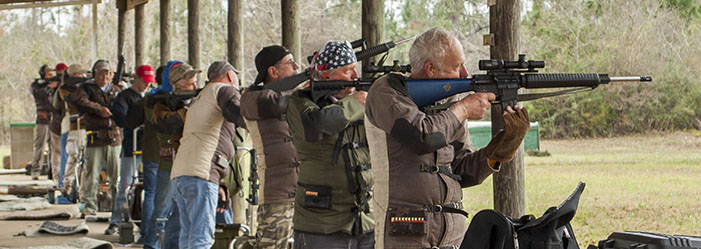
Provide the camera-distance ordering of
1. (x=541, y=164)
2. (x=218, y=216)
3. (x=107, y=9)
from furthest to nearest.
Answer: (x=107, y=9)
(x=541, y=164)
(x=218, y=216)

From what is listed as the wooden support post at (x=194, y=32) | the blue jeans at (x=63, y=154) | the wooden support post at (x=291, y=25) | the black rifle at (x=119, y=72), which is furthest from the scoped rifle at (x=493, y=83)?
the blue jeans at (x=63, y=154)

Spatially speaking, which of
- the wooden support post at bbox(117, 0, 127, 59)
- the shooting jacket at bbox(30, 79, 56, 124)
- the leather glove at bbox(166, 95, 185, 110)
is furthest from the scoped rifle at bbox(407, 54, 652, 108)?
the shooting jacket at bbox(30, 79, 56, 124)

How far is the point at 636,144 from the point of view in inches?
384

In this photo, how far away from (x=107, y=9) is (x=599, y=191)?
73.4ft

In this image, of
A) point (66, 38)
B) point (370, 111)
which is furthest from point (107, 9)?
point (370, 111)

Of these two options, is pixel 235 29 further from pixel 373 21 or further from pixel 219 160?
pixel 219 160

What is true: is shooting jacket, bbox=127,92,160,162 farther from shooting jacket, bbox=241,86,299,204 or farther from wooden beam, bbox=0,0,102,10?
wooden beam, bbox=0,0,102,10

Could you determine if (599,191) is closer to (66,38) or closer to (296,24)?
(296,24)

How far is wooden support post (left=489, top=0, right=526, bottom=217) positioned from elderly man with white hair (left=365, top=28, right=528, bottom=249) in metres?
1.47

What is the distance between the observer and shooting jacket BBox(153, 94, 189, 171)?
23.7 feet

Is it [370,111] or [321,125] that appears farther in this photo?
[321,125]

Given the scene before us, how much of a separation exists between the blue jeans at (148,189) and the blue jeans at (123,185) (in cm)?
117

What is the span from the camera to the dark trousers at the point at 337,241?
4.62 meters

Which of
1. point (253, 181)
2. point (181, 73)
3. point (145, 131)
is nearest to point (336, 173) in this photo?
point (253, 181)
